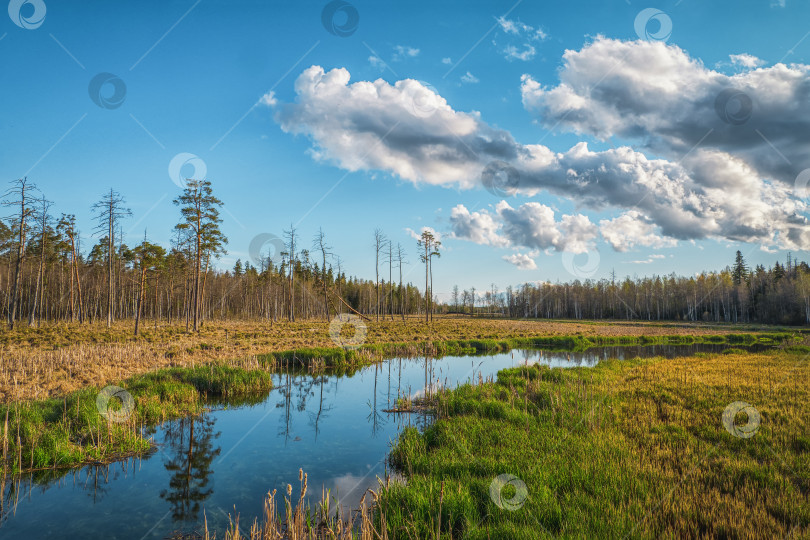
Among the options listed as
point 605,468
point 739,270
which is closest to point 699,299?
point 739,270

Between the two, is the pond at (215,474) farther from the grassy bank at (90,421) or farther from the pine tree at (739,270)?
the pine tree at (739,270)

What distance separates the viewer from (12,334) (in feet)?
94.3

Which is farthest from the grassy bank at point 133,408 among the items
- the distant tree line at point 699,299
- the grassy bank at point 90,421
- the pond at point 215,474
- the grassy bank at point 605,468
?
the distant tree line at point 699,299

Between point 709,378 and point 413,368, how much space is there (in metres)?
14.3

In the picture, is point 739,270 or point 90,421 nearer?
point 90,421

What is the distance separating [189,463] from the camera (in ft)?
30.3

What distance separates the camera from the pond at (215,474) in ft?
21.9

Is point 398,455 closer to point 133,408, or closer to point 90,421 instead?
point 90,421

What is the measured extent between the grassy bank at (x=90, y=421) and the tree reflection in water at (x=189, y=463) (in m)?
0.79

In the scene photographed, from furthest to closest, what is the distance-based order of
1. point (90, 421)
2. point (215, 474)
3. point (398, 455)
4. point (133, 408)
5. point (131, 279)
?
point (131, 279) → point (133, 408) → point (90, 421) → point (398, 455) → point (215, 474)

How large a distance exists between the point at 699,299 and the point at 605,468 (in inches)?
4456

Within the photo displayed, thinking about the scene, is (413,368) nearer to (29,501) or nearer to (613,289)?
(29,501)

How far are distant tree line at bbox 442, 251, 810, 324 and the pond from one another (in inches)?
3673

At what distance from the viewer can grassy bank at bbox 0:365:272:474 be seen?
8.54 metres
